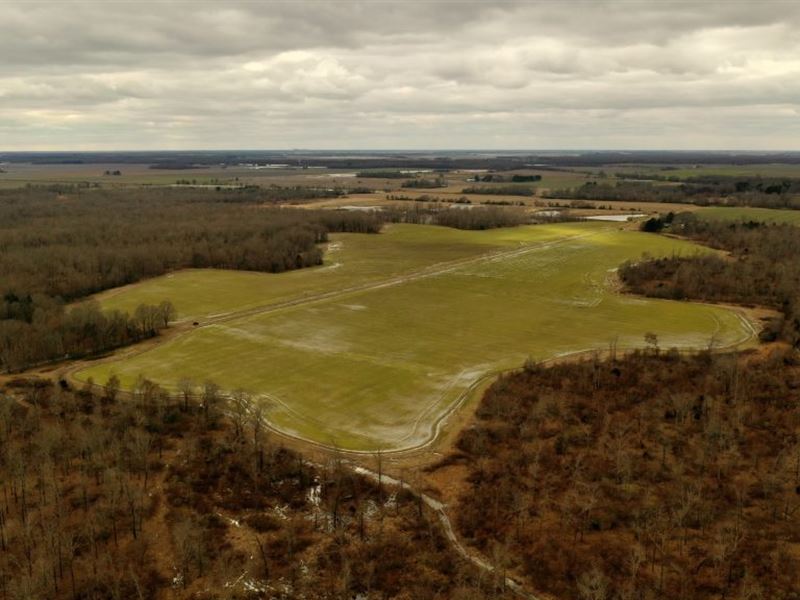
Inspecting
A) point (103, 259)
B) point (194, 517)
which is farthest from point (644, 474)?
point (103, 259)

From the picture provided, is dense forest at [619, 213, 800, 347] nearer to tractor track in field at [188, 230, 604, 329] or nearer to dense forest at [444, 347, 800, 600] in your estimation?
dense forest at [444, 347, 800, 600]

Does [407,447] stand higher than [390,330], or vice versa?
[390,330]

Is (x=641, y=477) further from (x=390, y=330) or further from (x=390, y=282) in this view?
(x=390, y=282)

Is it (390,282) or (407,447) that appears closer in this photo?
(407,447)

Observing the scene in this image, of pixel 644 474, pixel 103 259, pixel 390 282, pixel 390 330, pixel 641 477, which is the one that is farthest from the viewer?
pixel 103 259

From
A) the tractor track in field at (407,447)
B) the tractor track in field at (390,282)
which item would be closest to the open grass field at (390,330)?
the tractor track in field at (390,282)

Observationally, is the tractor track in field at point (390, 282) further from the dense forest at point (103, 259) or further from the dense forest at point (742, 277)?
the dense forest at point (742, 277)
